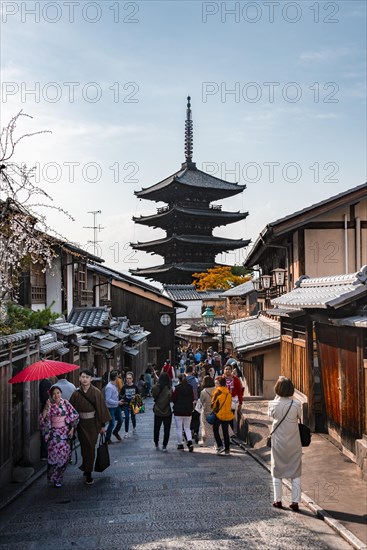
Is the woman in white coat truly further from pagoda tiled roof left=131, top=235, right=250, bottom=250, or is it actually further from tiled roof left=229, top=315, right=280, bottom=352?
pagoda tiled roof left=131, top=235, right=250, bottom=250

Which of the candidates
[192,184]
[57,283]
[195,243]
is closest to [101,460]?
[57,283]

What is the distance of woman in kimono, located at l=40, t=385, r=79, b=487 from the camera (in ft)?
25.3

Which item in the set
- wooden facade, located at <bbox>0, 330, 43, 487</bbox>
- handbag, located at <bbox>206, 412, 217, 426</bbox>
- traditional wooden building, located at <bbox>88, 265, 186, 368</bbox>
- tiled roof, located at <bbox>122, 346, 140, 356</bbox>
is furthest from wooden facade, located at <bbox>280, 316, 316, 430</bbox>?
traditional wooden building, located at <bbox>88, 265, 186, 368</bbox>

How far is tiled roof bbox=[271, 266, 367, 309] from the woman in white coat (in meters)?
1.97

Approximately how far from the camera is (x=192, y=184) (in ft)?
162

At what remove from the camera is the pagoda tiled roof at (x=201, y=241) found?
160 feet

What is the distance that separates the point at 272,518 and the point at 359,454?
2183 mm

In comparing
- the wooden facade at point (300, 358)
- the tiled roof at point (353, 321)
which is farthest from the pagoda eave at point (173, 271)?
the tiled roof at point (353, 321)

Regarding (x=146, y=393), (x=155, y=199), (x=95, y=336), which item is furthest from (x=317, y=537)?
(x=155, y=199)

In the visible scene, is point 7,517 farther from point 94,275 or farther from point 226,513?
point 94,275

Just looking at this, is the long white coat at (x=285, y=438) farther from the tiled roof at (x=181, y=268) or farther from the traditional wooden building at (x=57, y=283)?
the tiled roof at (x=181, y=268)

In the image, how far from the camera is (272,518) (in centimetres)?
604

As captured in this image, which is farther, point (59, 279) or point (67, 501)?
point (59, 279)

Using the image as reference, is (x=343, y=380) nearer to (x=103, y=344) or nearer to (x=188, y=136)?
(x=103, y=344)
